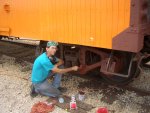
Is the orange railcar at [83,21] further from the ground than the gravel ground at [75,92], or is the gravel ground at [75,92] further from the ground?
the orange railcar at [83,21]

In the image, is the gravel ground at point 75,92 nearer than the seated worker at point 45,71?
Yes

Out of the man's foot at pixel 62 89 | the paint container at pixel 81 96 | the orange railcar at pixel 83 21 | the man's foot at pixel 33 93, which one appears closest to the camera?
the orange railcar at pixel 83 21

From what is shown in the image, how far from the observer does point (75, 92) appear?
6121mm

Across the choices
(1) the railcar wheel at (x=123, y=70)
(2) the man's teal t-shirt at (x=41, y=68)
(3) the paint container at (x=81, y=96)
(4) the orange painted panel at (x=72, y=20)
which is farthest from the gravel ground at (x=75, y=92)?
(4) the orange painted panel at (x=72, y=20)

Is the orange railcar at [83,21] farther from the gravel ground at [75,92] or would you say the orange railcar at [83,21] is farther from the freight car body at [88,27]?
the gravel ground at [75,92]

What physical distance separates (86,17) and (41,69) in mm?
1410

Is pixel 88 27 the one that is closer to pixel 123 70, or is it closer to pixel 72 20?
pixel 72 20

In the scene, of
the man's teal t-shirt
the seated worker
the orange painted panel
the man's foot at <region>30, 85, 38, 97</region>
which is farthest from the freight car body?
the man's foot at <region>30, 85, 38, 97</region>

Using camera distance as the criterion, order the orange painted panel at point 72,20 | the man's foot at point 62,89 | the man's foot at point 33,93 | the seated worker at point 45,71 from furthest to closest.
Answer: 1. the man's foot at point 62,89
2. the man's foot at point 33,93
3. the seated worker at point 45,71
4. the orange painted panel at point 72,20

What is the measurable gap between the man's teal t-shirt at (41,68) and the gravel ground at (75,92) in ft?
1.37

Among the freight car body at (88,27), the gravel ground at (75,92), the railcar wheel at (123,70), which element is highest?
the freight car body at (88,27)

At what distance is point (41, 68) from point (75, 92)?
0.93 meters

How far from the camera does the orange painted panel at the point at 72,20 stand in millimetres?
4770

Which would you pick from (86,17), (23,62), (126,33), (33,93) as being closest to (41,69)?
(33,93)
